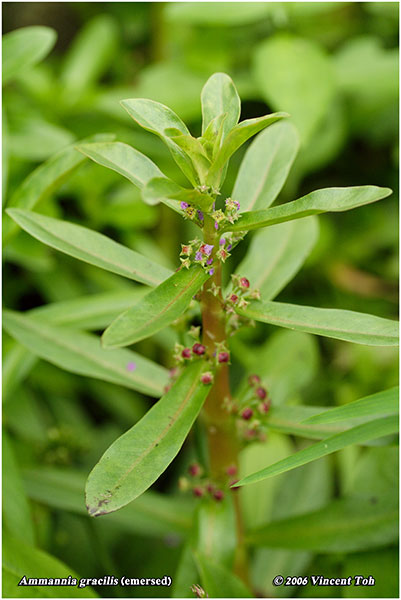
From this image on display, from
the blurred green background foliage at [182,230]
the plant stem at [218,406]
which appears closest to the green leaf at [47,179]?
the blurred green background foliage at [182,230]

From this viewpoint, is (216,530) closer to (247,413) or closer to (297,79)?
(247,413)

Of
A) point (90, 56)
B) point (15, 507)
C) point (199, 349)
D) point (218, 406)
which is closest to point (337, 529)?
point (218, 406)

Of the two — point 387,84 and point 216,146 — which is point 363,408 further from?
point 387,84

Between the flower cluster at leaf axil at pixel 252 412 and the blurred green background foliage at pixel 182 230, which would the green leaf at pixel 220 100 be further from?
the blurred green background foliage at pixel 182 230

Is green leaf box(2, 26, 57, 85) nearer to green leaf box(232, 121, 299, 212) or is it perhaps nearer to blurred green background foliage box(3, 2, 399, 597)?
blurred green background foliage box(3, 2, 399, 597)

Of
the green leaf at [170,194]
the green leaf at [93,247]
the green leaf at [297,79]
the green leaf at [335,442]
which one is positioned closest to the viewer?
the green leaf at [170,194]

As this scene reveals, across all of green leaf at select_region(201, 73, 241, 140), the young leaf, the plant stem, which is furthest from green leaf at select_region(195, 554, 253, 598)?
green leaf at select_region(201, 73, 241, 140)
